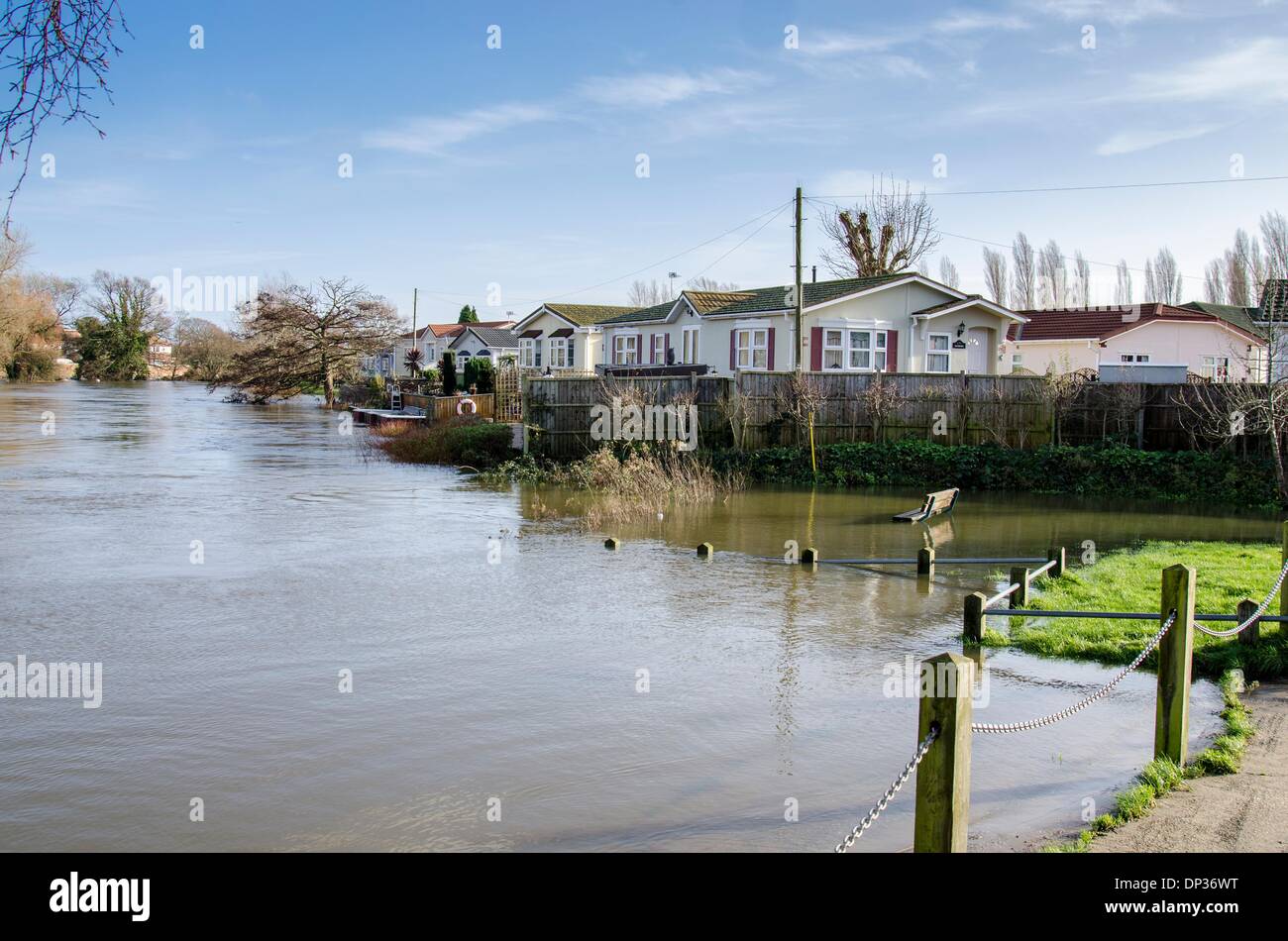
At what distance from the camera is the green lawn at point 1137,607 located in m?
9.30

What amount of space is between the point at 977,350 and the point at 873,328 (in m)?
3.88

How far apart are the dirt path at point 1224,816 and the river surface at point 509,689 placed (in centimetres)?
54

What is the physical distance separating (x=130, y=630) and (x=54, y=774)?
4311 mm

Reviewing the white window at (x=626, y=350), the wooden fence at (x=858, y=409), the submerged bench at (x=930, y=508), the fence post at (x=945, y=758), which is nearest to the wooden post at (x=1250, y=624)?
the fence post at (x=945, y=758)

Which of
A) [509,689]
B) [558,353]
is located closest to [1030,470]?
[509,689]

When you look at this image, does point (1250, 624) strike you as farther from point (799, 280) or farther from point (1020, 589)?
point (799, 280)

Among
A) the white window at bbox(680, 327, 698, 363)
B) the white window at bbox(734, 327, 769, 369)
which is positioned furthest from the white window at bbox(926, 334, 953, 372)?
the white window at bbox(680, 327, 698, 363)

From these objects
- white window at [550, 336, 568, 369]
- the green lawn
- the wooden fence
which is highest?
white window at [550, 336, 568, 369]

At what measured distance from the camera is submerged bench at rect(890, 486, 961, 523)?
20250 mm

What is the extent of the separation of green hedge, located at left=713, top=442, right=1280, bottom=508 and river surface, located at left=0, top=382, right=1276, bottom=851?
171 inches

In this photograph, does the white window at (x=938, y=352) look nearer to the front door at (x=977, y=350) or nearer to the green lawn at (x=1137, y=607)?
the front door at (x=977, y=350)

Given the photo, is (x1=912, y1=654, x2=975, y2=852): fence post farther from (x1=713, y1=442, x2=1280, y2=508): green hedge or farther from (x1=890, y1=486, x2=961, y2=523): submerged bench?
(x1=713, y1=442, x2=1280, y2=508): green hedge

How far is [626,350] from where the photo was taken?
141 ft
